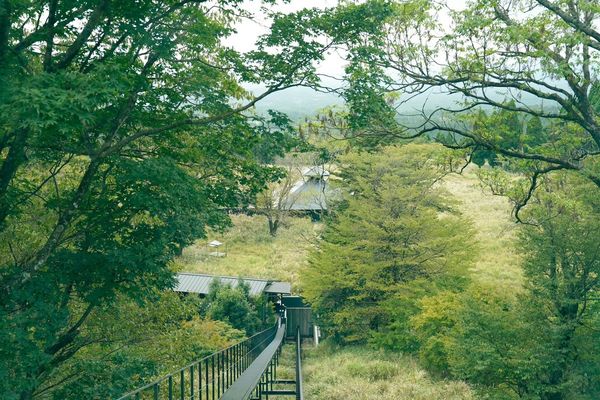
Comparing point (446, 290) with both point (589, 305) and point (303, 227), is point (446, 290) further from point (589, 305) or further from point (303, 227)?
point (303, 227)

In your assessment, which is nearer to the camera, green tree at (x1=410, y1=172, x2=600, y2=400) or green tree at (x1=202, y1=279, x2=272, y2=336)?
green tree at (x1=410, y1=172, x2=600, y2=400)

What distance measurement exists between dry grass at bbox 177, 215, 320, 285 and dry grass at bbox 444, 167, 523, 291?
12.9 m

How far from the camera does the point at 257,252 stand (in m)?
56.0

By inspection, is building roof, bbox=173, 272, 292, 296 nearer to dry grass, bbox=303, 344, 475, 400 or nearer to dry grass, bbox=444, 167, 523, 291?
dry grass, bbox=444, 167, 523, 291

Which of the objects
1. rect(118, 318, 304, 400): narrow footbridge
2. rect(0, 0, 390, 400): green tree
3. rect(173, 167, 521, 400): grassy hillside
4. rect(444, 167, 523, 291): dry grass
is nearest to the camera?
rect(0, 0, 390, 400): green tree

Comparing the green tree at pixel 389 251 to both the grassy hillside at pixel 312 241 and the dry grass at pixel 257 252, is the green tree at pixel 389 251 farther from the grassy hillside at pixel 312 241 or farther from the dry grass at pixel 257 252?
the dry grass at pixel 257 252

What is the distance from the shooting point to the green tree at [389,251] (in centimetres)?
2700

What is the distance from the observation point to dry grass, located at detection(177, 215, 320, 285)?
166ft

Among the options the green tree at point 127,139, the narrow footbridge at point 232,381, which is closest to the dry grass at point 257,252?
the narrow footbridge at point 232,381

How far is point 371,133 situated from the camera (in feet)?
43.6

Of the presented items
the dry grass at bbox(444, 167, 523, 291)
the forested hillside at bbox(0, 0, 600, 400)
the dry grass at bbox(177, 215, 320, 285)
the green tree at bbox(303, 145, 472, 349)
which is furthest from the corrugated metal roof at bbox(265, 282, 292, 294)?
the forested hillside at bbox(0, 0, 600, 400)

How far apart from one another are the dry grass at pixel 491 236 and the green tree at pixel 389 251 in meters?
1.61

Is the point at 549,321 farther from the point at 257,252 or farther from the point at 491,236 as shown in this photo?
the point at 257,252

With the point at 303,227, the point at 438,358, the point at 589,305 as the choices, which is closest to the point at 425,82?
the point at 589,305
